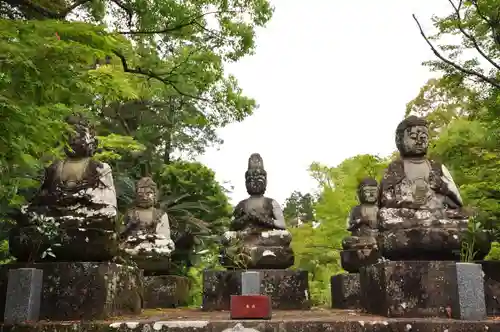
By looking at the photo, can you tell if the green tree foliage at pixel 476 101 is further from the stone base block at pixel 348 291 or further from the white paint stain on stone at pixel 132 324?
the white paint stain on stone at pixel 132 324

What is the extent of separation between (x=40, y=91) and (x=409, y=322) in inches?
148

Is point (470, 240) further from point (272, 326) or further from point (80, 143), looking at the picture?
point (80, 143)

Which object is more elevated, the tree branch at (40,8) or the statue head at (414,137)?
the tree branch at (40,8)

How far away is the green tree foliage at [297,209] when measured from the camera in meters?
33.1

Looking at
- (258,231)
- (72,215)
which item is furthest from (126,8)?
(72,215)

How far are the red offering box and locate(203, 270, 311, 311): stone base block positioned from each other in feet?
9.37

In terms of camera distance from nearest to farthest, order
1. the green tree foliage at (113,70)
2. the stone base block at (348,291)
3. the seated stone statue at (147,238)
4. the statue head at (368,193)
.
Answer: the green tree foliage at (113,70) < the seated stone statue at (147,238) < the stone base block at (348,291) < the statue head at (368,193)

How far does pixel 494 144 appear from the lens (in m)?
10.8

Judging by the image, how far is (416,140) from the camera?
5.25 m

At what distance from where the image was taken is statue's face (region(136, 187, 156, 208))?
323 inches

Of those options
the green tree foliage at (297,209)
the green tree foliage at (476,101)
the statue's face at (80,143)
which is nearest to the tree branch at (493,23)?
the green tree foliage at (476,101)

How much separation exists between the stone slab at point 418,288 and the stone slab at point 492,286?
2.40ft

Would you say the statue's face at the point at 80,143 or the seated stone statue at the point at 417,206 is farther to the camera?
the statue's face at the point at 80,143

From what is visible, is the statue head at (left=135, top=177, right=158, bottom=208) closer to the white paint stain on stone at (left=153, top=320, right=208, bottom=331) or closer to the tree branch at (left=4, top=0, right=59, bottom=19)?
the tree branch at (left=4, top=0, right=59, bottom=19)
